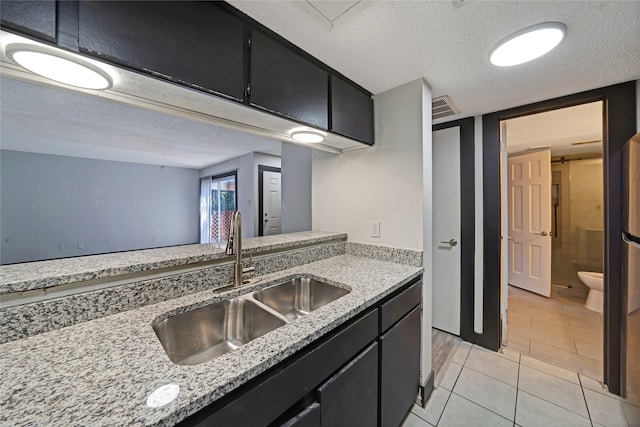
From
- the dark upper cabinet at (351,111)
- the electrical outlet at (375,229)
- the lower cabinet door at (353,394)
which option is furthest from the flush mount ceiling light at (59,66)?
the electrical outlet at (375,229)

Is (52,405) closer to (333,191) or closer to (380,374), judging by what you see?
(380,374)

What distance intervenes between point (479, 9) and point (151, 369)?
5.70 feet

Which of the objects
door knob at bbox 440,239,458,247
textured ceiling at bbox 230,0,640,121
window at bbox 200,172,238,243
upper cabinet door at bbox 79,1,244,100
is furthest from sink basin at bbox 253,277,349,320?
window at bbox 200,172,238,243

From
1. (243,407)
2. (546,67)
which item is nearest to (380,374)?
(243,407)

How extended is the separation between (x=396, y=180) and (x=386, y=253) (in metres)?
0.53

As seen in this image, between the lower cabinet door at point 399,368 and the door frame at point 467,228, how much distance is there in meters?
0.96

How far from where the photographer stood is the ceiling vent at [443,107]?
1.79 meters

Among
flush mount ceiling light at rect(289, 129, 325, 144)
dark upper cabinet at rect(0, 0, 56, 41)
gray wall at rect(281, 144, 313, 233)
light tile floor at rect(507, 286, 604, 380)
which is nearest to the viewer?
dark upper cabinet at rect(0, 0, 56, 41)

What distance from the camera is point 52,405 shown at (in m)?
0.49

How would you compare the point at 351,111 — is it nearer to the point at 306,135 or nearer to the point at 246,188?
the point at 306,135

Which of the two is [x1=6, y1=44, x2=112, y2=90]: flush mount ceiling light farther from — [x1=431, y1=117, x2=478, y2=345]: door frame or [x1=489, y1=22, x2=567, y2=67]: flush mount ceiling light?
[x1=431, y1=117, x2=478, y2=345]: door frame

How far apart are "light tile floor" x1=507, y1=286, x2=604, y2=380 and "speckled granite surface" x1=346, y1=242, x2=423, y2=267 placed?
4.91 feet

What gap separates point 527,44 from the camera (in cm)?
114

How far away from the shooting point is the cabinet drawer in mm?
1159
